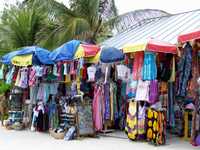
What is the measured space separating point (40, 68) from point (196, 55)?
4774 millimetres

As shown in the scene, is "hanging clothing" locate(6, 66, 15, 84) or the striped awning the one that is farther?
"hanging clothing" locate(6, 66, 15, 84)

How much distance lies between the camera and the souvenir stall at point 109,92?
37.6 feet

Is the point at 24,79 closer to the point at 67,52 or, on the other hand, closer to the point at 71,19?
the point at 67,52

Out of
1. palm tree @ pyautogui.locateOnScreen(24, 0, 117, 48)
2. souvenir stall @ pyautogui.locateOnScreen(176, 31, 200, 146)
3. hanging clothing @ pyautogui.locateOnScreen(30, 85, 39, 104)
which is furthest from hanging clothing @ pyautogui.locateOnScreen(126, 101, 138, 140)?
palm tree @ pyautogui.locateOnScreen(24, 0, 117, 48)

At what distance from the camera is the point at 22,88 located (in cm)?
1415

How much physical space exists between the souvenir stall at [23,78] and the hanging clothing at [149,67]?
3.23m

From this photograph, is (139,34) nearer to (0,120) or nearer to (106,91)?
(106,91)

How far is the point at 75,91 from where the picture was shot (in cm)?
1206

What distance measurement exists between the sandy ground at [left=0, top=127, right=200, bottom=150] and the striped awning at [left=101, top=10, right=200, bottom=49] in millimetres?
2731

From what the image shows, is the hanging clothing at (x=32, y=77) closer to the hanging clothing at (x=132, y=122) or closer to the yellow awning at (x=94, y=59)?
the yellow awning at (x=94, y=59)

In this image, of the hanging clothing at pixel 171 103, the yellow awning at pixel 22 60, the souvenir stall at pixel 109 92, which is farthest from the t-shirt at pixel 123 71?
the yellow awning at pixel 22 60

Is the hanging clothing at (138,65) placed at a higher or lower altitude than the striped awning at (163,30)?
lower

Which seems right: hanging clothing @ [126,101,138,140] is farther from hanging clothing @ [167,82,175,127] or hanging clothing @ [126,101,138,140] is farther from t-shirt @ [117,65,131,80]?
hanging clothing @ [167,82,175,127]

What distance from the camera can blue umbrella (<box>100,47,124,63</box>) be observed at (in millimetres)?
11336
